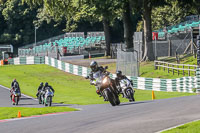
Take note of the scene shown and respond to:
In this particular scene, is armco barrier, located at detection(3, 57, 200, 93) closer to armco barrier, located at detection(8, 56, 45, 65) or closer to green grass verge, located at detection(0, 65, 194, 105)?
green grass verge, located at detection(0, 65, 194, 105)

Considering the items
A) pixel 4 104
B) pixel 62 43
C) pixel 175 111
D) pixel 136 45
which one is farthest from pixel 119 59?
pixel 62 43

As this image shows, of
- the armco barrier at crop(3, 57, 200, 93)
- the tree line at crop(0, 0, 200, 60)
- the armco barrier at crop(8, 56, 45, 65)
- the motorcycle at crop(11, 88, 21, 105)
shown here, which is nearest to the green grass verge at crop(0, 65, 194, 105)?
the armco barrier at crop(3, 57, 200, 93)

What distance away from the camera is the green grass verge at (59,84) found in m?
30.5

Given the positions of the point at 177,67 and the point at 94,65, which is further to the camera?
the point at 177,67

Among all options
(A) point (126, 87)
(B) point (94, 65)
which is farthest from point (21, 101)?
A: (B) point (94, 65)

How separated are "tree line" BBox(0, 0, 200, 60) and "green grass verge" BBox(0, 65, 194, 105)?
19.8ft

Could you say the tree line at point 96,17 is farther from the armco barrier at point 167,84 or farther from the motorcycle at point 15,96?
the motorcycle at point 15,96

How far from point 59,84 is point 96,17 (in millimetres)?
11457

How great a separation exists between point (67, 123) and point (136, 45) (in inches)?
1361

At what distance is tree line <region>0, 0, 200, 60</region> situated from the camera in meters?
45.8

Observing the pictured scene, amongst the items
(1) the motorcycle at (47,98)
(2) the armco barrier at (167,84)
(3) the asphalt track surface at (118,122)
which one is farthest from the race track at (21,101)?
(3) the asphalt track surface at (118,122)

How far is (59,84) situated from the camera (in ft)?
139

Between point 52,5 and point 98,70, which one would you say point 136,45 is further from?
point 98,70

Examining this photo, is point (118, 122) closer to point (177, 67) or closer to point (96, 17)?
point (177, 67)
